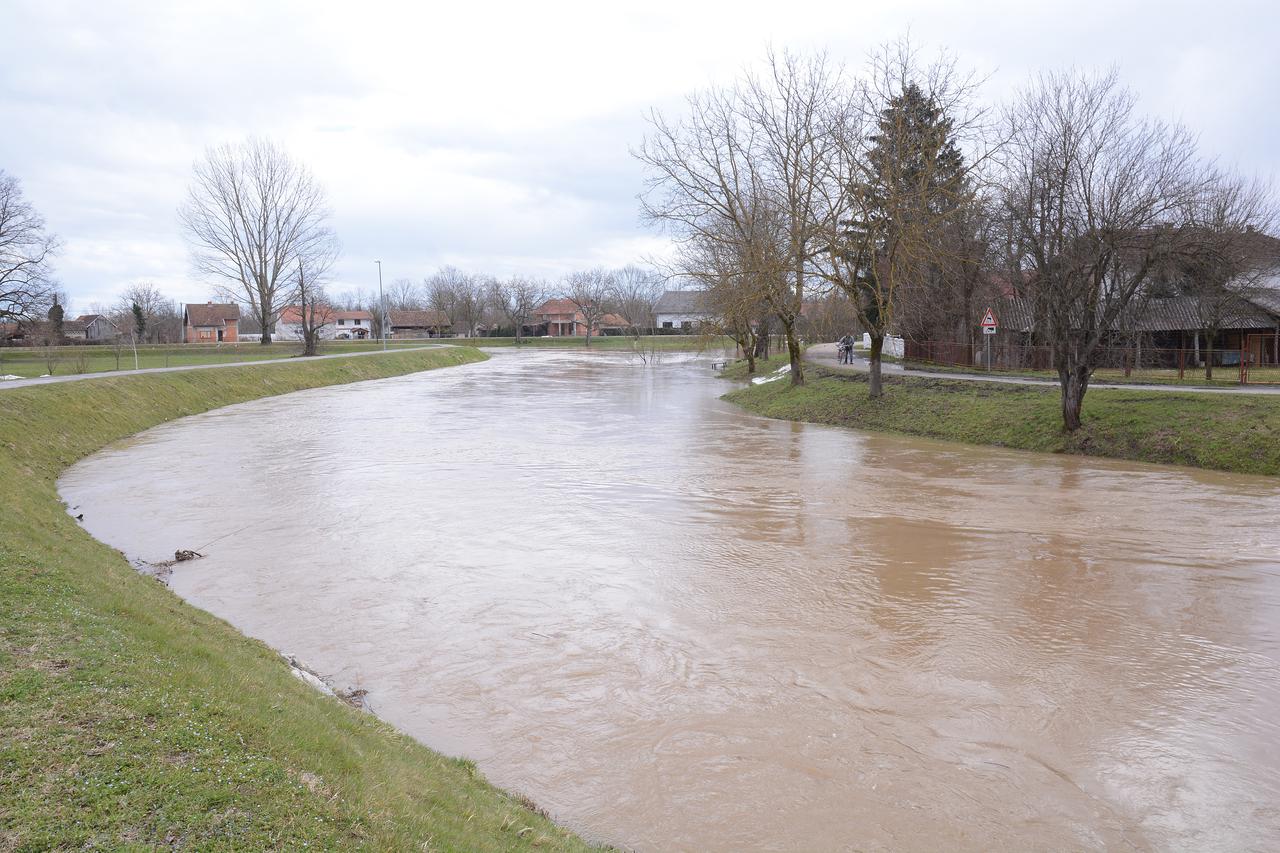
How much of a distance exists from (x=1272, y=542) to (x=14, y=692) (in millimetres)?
15779

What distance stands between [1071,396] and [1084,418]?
0.84m

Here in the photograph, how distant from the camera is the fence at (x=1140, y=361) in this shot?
30.3 metres

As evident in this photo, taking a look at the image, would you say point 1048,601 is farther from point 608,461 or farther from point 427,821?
point 608,461

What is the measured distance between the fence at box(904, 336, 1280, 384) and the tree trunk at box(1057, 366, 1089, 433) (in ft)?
28.1

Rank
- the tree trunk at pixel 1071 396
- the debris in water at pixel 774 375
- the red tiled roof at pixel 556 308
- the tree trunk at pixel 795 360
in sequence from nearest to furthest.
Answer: the tree trunk at pixel 1071 396, the tree trunk at pixel 795 360, the debris in water at pixel 774 375, the red tiled roof at pixel 556 308

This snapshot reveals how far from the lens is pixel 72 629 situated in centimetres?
592

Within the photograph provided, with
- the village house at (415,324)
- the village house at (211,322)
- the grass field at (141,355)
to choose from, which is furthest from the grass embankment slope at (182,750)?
the village house at (415,324)

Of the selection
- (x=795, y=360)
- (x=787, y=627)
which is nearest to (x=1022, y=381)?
(x=795, y=360)

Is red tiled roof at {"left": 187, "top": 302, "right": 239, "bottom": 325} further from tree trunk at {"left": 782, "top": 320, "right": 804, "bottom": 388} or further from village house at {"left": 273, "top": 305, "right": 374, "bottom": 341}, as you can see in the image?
tree trunk at {"left": 782, "top": 320, "right": 804, "bottom": 388}

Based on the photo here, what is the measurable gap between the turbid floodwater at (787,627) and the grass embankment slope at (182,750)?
1163 millimetres

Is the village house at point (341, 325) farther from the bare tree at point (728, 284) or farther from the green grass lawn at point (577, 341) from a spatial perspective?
the bare tree at point (728, 284)

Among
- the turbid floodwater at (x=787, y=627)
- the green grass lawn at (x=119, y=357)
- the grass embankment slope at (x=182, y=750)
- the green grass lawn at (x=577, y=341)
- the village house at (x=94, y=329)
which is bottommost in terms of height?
the turbid floodwater at (x=787, y=627)

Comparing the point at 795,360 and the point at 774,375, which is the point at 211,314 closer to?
the point at 774,375

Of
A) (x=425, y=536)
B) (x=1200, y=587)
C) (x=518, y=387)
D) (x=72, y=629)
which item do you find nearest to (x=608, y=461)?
(x=425, y=536)
